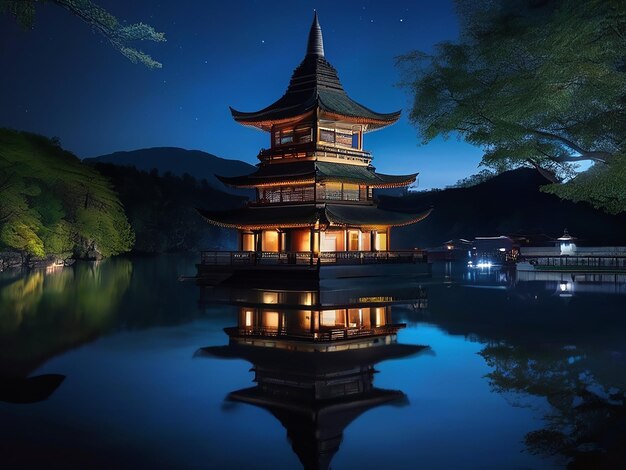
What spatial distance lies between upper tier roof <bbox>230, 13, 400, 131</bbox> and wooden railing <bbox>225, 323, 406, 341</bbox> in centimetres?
2306

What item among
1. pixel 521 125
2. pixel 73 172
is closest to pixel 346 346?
pixel 521 125

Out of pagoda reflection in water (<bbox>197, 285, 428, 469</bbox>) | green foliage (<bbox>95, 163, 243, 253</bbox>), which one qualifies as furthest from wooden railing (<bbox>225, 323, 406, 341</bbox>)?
green foliage (<bbox>95, 163, 243, 253</bbox>)

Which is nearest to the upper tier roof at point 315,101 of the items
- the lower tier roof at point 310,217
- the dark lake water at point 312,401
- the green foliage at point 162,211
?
the lower tier roof at point 310,217

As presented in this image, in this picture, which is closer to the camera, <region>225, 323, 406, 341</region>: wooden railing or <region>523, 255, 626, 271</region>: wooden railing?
<region>225, 323, 406, 341</region>: wooden railing

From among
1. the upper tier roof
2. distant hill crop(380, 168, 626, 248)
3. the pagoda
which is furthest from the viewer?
distant hill crop(380, 168, 626, 248)

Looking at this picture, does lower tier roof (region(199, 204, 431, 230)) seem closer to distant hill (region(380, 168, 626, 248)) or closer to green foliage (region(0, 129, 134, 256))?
green foliage (region(0, 129, 134, 256))

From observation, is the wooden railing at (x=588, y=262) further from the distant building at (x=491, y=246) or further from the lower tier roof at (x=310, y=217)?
the distant building at (x=491, y=246)

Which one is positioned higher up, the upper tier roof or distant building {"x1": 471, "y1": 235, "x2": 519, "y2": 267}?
the upper tier roof

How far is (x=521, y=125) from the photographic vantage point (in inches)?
569

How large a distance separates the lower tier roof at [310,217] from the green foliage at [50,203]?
14274 mm

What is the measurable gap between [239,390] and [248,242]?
101 ft

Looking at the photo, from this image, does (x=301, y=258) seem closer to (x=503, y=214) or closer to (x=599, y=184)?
(x=599, y=184)

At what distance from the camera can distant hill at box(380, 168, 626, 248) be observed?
327ft

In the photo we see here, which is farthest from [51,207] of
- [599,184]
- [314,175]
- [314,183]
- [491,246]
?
[491,246]
